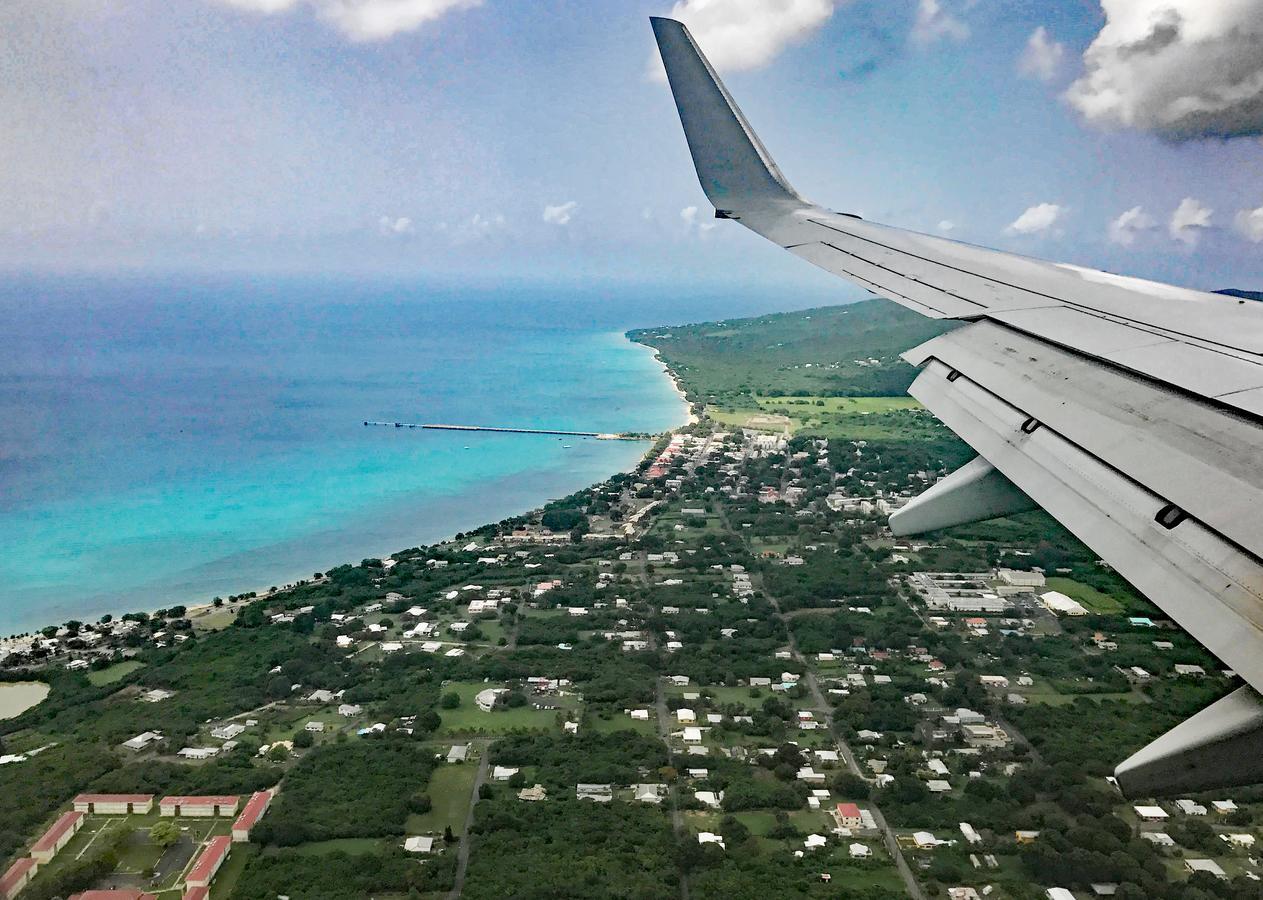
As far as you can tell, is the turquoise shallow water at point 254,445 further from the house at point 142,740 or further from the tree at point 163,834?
the tree at point 163,834

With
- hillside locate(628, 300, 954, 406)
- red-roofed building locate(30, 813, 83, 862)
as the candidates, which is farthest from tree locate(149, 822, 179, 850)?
hillside locate(628, 300, 954, 406)

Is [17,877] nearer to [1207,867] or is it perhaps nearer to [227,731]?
[227,731]

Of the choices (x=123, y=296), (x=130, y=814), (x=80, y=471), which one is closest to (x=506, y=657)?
(x=130, y=814)

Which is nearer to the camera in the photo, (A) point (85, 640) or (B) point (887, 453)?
(A) point (85, 640)

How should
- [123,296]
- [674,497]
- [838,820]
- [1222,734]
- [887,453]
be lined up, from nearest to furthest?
[1222,734], [838,820], [674,497], [887,453], [123,296]

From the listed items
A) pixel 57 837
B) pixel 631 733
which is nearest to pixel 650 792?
pixel 631 733

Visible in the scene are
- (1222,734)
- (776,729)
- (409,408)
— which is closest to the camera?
(1222,734)

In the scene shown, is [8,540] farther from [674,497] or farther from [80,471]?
[674,497]
